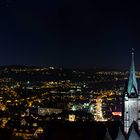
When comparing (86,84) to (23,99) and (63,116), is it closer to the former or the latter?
(23,99)

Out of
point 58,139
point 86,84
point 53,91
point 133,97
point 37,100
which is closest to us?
point 133,97

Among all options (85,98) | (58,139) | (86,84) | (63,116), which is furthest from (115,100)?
(58,139)

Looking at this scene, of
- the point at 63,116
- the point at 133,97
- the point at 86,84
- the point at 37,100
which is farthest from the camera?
the point at 86,84

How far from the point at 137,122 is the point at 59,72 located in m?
162

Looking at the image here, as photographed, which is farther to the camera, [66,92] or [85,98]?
[66,92]

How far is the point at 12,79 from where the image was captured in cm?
18812

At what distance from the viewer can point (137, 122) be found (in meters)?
38.2

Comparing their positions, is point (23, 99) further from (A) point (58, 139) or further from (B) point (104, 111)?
(A) point (58, 139)

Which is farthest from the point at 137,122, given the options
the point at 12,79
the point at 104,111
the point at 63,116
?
the point at 12,79

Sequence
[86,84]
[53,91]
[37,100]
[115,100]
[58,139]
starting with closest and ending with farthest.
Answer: [58,139] → [115,100] → [37,100] → [53,91] → [86,84]

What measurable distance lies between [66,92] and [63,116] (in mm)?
82443

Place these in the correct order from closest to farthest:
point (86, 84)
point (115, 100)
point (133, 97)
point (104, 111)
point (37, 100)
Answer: point (133, 97) → point (104, 111) → point (115, 100) → point (37, 100) → point (86, 84)

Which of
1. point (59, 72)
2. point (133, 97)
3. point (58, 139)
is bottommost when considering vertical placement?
point (58, 139)

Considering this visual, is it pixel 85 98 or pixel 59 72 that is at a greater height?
pixel 59 72
